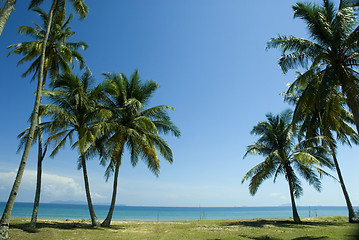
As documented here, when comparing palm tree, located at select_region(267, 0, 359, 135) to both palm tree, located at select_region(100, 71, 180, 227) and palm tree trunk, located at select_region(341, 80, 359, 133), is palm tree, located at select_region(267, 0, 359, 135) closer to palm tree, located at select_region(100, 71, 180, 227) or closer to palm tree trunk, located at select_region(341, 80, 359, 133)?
palm tree trunk, located at select_region(341, 80, 359, 133)

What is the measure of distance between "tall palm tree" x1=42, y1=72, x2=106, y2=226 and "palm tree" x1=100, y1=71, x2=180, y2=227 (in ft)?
3.21

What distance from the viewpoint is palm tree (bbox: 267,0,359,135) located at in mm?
9797

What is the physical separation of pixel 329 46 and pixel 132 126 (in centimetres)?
1176

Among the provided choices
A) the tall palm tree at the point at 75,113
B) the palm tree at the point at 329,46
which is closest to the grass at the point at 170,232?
the tall palm tree at the point at 75,113

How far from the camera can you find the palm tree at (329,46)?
9.80m

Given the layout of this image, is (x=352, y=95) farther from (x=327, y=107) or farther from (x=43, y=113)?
(x=43, y=113)

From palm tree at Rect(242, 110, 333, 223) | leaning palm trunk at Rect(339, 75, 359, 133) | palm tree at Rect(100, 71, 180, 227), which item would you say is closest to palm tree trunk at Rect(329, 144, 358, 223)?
palm tree at Rect(242, 110, 333, 223)

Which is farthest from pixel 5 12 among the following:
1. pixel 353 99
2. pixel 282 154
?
pixel 282 154

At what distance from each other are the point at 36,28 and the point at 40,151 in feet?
26.6

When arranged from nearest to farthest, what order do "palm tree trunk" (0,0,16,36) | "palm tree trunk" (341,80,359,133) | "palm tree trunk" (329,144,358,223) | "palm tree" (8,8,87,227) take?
1. "palm tree trunk" (0,0,16,36)
2. "palm tree trunk" (341,80,359,133)
3. "palm tree" (8,8,87,227)
4. "palm tree trunk" (329,144,358,223)

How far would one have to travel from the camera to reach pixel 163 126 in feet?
54.4

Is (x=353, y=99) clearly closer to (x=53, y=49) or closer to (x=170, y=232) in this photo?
(x=170, y=232)

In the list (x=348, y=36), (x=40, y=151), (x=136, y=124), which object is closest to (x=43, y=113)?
(x=40, y=151)

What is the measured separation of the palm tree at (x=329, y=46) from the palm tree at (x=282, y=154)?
22.9ft
